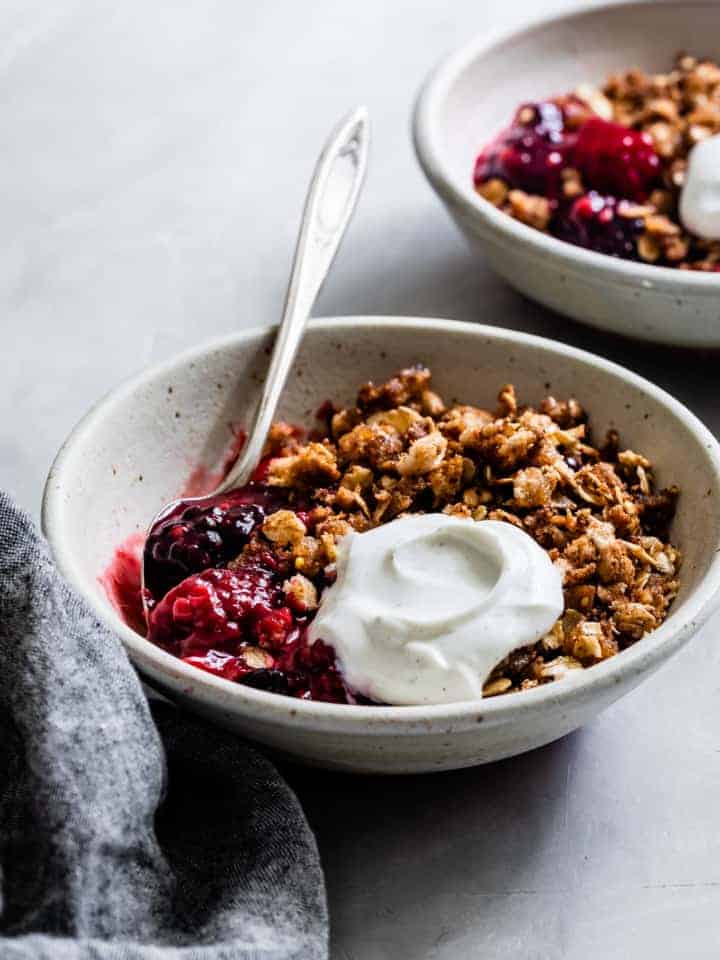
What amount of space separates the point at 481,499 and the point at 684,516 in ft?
0.60

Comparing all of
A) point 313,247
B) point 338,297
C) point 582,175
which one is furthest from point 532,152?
point 313,247

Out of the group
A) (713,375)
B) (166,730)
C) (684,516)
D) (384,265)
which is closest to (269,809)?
(166,730)

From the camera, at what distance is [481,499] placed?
4.29 ft

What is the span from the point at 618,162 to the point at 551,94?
12.9 inches

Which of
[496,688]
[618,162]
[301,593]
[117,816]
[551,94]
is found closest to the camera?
[117,816]

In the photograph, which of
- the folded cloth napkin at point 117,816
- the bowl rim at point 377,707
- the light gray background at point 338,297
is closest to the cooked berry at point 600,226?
the light gray background at point 338,297

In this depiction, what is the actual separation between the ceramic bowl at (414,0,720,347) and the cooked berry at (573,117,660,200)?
16 cm

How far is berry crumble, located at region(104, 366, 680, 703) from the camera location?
1.17 meters

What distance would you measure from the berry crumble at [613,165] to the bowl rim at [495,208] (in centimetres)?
4

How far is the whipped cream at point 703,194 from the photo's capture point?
1660 mm

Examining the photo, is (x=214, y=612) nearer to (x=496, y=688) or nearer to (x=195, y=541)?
(x=195, y=541)

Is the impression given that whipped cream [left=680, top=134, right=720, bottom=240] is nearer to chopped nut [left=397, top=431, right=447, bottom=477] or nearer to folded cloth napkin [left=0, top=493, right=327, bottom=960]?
chopped nut [left=397, top=431, right=447, bottom=477]

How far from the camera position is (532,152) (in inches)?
72.1

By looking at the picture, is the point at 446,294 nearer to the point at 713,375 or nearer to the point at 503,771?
the point at 713,375
